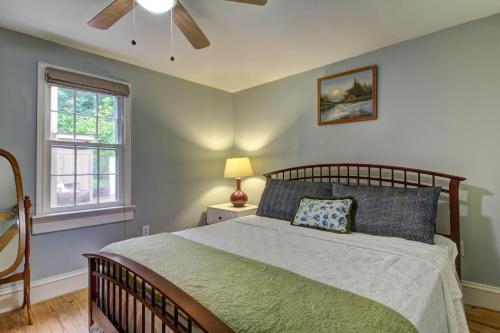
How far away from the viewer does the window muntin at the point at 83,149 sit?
2.46m

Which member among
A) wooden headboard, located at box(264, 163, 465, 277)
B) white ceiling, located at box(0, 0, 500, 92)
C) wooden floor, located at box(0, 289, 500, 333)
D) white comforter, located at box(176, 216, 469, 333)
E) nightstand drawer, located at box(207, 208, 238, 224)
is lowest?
wooden floor, located at box(0, 289, 500, 333)

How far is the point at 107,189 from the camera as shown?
281 centimetres

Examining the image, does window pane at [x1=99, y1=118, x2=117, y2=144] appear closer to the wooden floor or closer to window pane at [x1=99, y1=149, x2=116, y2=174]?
window pane at [x1=99, y1=149, x2=116, y2=174]

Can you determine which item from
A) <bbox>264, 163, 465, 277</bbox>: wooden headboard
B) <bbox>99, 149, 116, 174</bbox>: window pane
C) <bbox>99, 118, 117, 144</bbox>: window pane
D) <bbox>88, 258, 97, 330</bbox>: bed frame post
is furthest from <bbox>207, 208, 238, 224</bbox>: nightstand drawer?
<bbox>88, 258, 97, 330</bbox>: bed frame post

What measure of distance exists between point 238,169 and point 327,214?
1.54m

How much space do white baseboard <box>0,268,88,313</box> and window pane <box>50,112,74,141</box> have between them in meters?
1.27

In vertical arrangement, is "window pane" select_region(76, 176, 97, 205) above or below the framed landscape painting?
below

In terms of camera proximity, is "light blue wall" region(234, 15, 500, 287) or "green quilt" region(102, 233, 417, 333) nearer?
"green quilt" region(102, 233, 417, 333)

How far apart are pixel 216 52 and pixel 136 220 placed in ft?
6.51

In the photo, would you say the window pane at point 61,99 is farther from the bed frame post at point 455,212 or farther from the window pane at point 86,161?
the bed frame post at point 455,212

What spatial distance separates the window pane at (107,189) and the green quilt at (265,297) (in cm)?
145

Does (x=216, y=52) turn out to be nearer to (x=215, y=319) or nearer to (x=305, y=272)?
(x=305, y=272)

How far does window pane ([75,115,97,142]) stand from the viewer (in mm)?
2605

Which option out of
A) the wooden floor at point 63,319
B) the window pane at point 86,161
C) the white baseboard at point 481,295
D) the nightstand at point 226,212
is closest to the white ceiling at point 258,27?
the window pane at point 86,161
